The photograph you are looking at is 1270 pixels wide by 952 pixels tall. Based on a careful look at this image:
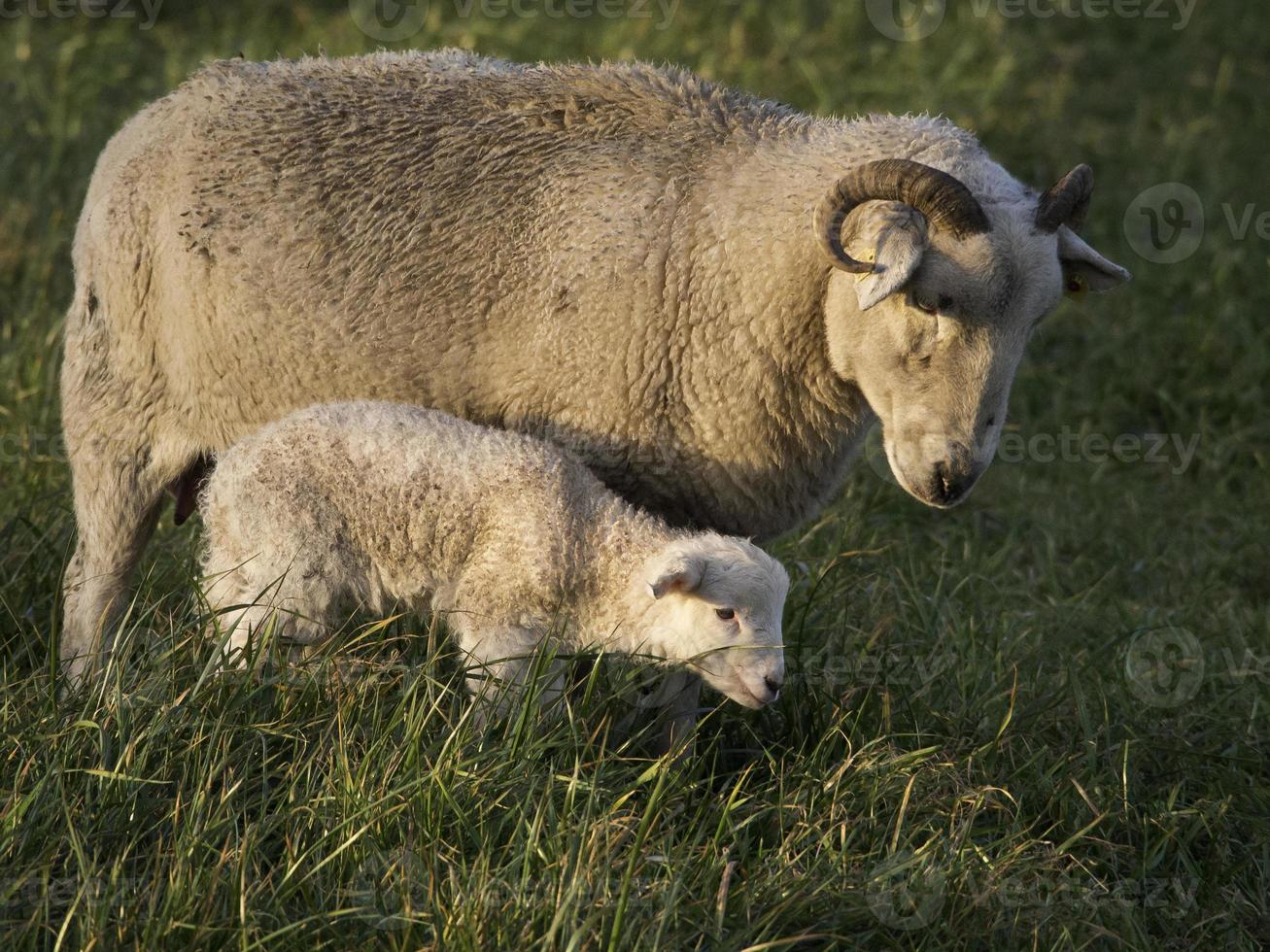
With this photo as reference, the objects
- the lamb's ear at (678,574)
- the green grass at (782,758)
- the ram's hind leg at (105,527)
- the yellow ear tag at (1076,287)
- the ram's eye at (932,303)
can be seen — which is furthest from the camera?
the ram's hind leg at (105,527)

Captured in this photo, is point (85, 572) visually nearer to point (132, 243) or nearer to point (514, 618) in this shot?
point (132, 243)

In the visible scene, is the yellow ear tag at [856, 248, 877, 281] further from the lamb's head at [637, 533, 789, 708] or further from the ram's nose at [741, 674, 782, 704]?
the ram's nose at [741, 674, 782, 704]

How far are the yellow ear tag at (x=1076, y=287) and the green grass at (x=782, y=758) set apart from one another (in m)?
0.99

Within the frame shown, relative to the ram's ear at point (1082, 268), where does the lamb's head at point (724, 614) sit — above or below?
below

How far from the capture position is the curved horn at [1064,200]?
12.5 ft

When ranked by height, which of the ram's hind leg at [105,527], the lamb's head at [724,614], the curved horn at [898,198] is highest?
the curved horn at [898,198]

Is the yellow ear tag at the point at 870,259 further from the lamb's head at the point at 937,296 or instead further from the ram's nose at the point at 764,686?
the ram's nose at the point at 764,686

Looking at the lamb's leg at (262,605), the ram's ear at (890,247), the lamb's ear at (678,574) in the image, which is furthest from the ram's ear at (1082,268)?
the lamb's leg at (262,605)

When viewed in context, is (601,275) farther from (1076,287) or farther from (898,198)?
(1076,287)

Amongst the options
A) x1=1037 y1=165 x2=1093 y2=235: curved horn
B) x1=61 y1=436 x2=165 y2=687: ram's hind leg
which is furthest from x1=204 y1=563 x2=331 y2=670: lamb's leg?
x1=1037 y1=165 x2=1093 y2=235: curved horn

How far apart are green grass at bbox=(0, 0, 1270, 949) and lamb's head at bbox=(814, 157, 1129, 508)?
2.02ft

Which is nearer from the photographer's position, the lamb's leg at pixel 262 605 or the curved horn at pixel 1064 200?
the lamb's leg at pixel 262 605

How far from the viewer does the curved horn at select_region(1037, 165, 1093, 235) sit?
3.80 m

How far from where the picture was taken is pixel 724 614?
11.9 feet
